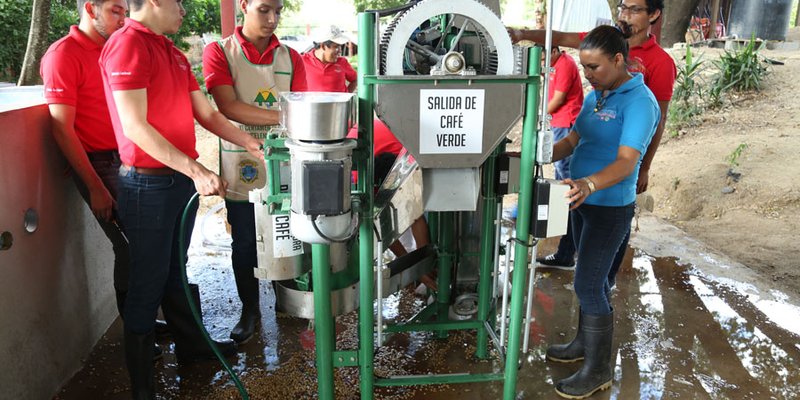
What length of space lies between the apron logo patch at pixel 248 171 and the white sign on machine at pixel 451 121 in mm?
1316

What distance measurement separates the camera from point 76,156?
235 centimetres

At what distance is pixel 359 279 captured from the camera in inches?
86.1

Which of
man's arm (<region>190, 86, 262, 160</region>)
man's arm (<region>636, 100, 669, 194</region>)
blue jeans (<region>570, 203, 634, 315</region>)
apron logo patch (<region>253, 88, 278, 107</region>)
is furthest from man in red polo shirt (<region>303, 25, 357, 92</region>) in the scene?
blue jeans (<region>570, 203, 634, 315</region>)

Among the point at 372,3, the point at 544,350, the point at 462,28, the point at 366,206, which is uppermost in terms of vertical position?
the point at 372,3

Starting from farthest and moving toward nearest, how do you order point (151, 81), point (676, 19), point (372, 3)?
point (372, 3) → point (676, 19) → point (151, 81)

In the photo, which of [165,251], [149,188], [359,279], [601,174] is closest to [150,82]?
[149,188]

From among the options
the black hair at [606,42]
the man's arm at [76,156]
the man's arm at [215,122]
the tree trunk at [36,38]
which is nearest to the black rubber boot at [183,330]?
the man's arm at [76,156]

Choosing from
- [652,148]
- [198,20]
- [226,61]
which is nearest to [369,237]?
[226,61]

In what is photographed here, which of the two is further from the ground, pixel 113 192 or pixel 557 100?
pixel 557 100

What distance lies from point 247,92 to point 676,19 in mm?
10476

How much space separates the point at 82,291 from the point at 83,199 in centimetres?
43

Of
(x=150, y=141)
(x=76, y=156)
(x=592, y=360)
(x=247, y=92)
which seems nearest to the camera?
(x=150, y=141)

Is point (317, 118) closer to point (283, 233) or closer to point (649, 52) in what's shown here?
point (283, 233)

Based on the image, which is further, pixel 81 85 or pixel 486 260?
pixel 486 260
